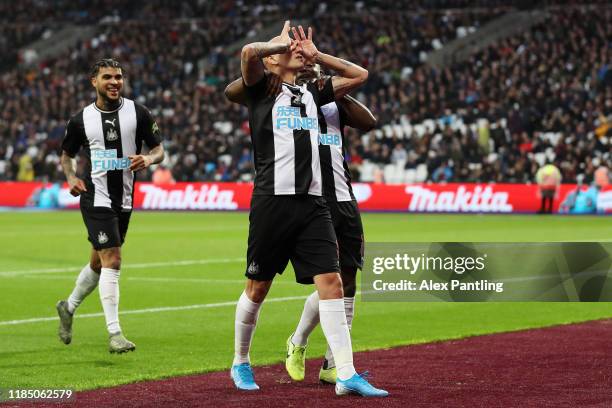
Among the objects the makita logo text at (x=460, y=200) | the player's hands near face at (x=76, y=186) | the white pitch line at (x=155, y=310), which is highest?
the player's hands near face at (x=76, y=186)

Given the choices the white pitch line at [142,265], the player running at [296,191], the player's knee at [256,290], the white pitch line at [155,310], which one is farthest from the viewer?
the white pitch line at [142,265]

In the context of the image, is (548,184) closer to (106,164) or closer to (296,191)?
(106,164)

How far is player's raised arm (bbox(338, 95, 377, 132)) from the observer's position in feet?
26.1

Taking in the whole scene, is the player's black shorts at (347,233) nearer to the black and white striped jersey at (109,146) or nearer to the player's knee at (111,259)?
the player's knee at (111,259)

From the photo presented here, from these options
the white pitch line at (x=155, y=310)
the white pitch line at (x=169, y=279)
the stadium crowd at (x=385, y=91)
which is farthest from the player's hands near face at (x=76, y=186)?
the stadium crowd at (x=385, y=91)

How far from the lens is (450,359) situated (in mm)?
9180

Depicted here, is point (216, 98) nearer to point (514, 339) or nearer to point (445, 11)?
point (445, 11)

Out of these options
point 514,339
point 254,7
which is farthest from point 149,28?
point 514,339

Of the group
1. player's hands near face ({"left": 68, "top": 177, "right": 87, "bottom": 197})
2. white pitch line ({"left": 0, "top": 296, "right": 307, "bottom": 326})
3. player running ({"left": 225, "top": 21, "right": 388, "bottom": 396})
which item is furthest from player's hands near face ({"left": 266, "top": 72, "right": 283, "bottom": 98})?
white pitch line ({"left": 0, "top": 296, "right": 307, "bottom": 326})

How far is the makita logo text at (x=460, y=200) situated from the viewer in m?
35.4

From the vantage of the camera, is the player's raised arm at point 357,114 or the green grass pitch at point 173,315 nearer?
the player's raised arm at point 357,114

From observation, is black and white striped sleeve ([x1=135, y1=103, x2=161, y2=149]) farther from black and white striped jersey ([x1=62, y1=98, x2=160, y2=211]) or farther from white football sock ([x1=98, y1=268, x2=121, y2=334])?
white football sock ([x1=98, y1=268, x2=121, y2=334])

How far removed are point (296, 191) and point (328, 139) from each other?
80 cm

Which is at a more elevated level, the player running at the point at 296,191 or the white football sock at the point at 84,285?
the player running at the point at 296,191
